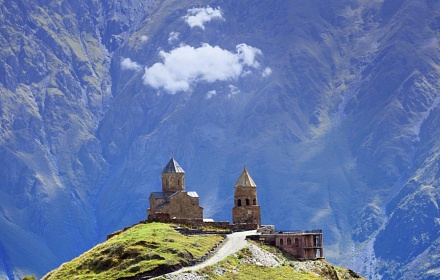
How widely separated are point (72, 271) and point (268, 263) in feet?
85.8

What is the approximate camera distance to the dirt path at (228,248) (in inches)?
6279

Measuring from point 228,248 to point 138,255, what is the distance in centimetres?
1803

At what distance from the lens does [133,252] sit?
160 metres

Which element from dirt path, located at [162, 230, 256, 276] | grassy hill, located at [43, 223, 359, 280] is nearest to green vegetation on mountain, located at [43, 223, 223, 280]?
grassy hill, located at [43, 223, 359, 280]

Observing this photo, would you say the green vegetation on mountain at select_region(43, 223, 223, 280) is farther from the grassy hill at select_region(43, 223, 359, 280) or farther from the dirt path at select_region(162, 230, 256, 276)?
the dirt path at select_region(162, 230, 256, 276)

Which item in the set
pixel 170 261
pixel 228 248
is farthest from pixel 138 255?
pixel 228 248

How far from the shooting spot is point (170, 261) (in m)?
157

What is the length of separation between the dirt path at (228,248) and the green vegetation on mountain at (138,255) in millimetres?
1411

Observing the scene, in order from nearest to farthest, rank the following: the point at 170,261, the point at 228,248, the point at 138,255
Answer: the point at 170,261 < the point at 138,255 < the point at 228,248

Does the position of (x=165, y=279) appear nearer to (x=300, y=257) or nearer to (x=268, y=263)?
(x=268, y=263)

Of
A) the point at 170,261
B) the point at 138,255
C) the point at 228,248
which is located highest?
the point at 228,248

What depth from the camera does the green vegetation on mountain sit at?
512ft

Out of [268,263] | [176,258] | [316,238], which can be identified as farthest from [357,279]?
[176,258]

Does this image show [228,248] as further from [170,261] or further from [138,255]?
[138,255]
